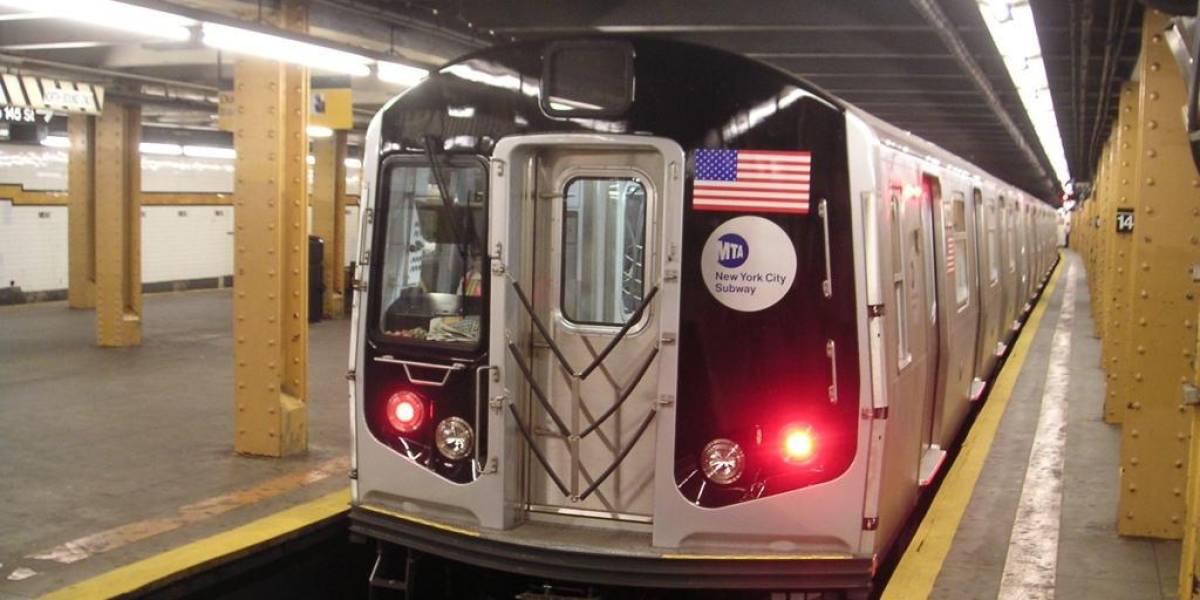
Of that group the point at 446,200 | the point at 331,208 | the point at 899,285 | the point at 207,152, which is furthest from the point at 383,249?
the point at 207,152

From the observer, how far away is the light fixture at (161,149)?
66.2 feet

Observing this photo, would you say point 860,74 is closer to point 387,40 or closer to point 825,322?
Answer: point 387,40

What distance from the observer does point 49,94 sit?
1330cm

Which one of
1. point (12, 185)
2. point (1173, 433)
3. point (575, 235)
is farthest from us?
point (12, 185)

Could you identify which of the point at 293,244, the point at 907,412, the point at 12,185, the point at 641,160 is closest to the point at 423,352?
the point at 641,160

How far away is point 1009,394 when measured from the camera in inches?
414

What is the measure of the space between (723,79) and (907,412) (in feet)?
5.82

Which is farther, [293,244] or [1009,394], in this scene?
[1009,394]

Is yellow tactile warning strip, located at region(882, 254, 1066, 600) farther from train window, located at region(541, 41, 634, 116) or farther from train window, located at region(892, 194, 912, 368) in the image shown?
train window, located at region(541, 41, 634, 116)

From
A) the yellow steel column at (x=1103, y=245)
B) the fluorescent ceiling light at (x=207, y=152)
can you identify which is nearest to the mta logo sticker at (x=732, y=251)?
the yellow steel column at (x=1103, y=245)

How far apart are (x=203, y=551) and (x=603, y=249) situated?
9.35 ft

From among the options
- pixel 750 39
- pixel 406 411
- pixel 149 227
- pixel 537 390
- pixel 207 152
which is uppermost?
pixel 750 39

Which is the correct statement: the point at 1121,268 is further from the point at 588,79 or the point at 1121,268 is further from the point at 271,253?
the point at 271,253

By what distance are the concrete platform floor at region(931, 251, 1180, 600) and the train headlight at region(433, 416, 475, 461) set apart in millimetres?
2129
